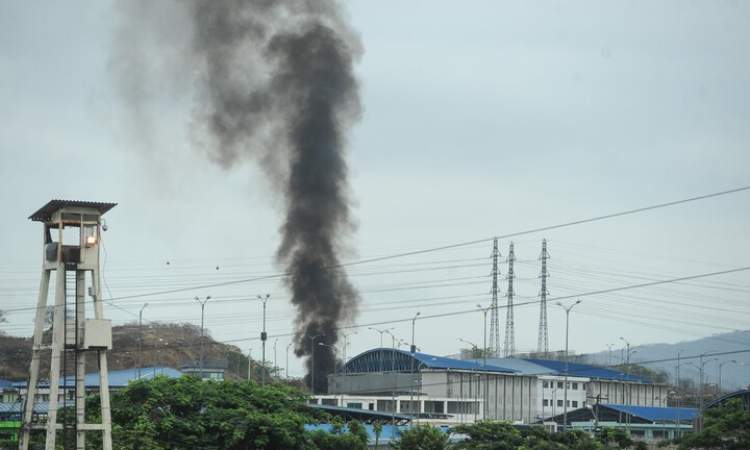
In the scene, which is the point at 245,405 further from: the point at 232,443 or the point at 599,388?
the point at 599,388

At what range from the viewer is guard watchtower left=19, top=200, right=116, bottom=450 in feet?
124

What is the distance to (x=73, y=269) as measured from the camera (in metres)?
38.7

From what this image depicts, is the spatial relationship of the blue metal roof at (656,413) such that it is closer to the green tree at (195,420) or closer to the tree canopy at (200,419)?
the tree canopy at (200,419)

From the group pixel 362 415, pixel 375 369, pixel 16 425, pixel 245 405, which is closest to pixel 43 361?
pixel 375 369

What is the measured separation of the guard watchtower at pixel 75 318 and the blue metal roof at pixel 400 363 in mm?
88954

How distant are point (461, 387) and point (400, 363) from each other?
9579mm

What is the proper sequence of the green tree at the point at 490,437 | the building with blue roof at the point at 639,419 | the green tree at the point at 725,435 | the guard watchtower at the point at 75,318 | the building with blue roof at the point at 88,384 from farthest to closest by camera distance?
the building with blue roof at the point at 639,419 < the building with blue roof at the point at 88,384 < the green tree at the point at 725,435 < the green tree at the point at 490,437 < the guard watchtower at the point at 75,318

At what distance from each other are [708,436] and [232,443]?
2796cm

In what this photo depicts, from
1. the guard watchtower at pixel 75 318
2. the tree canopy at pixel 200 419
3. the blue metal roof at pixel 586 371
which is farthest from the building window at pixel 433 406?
the guard watchtower at pixel 75 318

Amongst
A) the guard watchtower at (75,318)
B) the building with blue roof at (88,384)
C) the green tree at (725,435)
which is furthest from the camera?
the building with blue roof at (88,384)

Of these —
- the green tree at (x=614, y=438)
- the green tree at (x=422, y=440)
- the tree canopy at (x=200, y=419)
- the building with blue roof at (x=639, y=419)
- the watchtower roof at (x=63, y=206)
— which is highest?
the watchtower roof at (x=63, y=206)

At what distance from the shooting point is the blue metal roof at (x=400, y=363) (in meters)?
126

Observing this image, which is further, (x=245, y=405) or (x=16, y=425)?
(x=16, y=425)

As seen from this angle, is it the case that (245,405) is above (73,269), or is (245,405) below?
below
